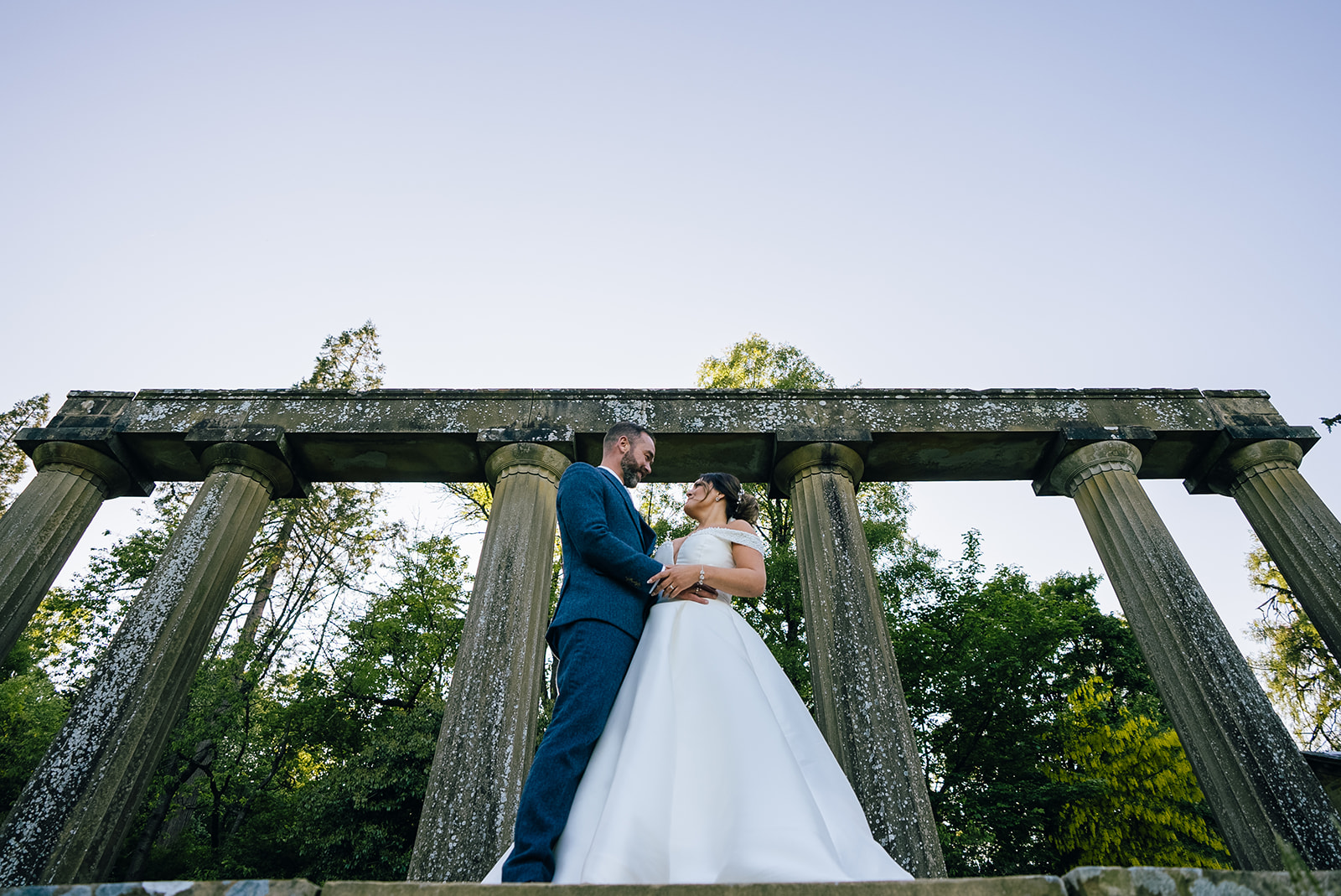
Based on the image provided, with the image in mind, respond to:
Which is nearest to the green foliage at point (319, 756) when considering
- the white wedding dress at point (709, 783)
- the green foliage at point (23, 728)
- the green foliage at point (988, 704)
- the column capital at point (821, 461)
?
the green foliage at point (23, 728)

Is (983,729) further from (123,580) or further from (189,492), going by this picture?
(189,492)

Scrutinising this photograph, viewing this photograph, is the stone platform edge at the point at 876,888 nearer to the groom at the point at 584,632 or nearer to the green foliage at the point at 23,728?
the groom at the point at 584,632

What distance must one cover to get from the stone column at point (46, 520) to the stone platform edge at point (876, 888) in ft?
25.8

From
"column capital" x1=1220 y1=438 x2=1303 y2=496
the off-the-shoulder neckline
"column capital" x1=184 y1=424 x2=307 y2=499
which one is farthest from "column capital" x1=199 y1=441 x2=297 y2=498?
"column capital" x1=1220 y1=438 x2=1303 y2=496

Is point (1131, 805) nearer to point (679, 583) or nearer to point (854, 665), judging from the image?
point (854, 665)

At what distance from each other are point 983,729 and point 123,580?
18.9 metres

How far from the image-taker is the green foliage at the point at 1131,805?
1449cm

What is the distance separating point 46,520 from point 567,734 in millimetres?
8559

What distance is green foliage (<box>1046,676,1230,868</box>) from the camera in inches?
571

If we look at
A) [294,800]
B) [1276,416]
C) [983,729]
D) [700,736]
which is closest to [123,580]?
[294,800]

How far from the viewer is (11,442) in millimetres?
22359

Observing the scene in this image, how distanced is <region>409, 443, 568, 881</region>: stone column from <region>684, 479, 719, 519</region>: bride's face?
140 inches

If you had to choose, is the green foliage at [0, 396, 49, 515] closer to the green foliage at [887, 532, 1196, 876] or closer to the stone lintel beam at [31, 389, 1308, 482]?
the stone lintel beam at [31, 389, 1308, 482]

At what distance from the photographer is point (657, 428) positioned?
9.08 metres
